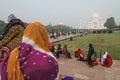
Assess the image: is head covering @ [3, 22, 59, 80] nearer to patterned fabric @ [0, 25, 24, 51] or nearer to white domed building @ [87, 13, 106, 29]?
patterned fabric @ [0, 25, 24, 51]

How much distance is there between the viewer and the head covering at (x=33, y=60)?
76.9 inches

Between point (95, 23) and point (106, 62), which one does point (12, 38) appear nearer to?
point (106, 62)

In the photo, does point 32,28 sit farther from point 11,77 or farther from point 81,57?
point 81,57

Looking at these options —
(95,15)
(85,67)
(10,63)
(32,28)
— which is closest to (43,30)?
(32,28)

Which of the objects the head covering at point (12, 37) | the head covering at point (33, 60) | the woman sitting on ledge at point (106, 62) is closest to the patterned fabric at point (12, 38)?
the head covering at point (12, 37)

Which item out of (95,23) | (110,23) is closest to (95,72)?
(110,23)

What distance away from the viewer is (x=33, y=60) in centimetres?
197

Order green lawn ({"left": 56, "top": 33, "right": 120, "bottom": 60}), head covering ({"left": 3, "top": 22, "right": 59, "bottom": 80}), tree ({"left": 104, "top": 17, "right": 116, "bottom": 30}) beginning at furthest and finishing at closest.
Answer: tree ({"left": 104, "top": 17, "right": 116, "bottom": 30})
green lawn ({"left": 56, "top": 33, "right": 120, "bottom": 60})
head covering ({"left": 3, "top": 22, "right": 59, "bottom": 80})

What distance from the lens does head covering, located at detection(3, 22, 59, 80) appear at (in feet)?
6.40

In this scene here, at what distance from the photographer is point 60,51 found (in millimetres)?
14195

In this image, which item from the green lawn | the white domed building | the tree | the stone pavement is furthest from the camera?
the white domed building

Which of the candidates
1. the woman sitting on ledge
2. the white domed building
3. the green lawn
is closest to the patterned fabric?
the woman sitting on ledge

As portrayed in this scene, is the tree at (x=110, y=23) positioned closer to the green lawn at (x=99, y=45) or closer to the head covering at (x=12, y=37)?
the green lawn at (x=99, y=45)

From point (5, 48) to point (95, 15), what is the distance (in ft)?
477
